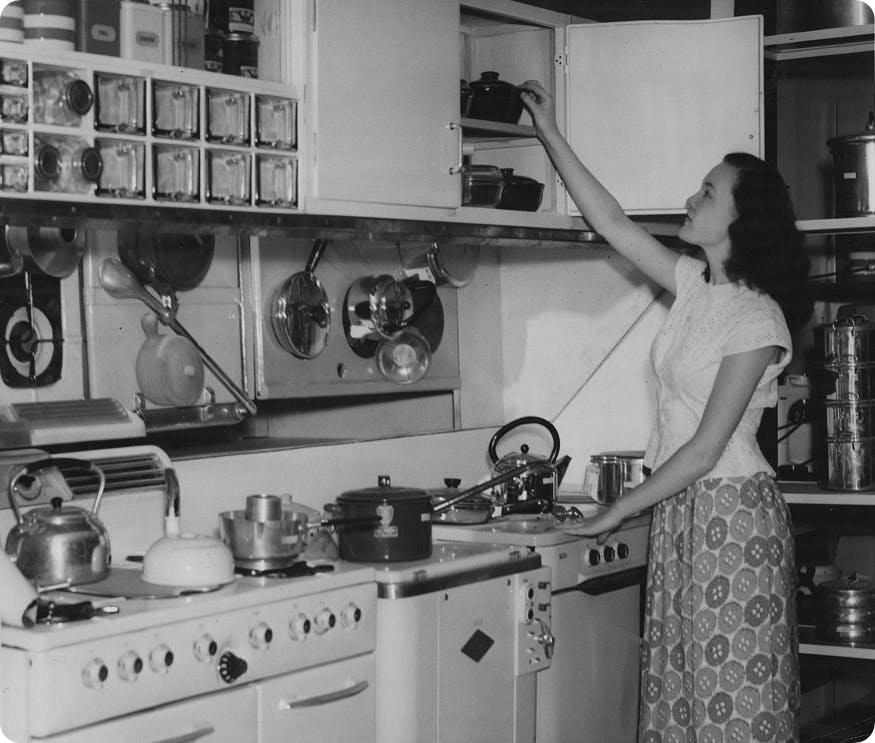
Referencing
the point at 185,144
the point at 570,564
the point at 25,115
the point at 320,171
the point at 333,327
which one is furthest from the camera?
the point at 333,327

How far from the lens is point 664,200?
12.9ft

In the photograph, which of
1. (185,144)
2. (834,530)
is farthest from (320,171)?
(834,530)

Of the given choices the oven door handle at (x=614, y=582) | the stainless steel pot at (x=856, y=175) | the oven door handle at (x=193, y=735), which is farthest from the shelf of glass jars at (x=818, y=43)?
the oven door handle at (x=193, y=735)

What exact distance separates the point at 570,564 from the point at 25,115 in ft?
5.68

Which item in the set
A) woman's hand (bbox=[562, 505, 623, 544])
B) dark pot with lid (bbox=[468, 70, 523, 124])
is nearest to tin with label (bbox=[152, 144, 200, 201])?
dark pot with lid (bbox=[468, 70, 523, 124])

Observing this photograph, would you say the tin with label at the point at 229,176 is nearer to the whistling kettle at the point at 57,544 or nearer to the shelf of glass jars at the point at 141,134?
the shelf of glass jars at the point at 141,134

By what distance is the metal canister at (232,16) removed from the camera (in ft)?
10.1

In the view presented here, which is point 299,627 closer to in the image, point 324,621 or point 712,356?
point 324,621

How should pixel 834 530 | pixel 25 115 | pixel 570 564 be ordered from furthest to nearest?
pixel 834 530, pixel 570 564, pixel 25 115

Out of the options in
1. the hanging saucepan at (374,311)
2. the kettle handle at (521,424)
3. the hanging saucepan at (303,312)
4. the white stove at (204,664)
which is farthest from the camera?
the kettle handle at (521,424)

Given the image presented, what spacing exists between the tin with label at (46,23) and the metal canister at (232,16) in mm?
486

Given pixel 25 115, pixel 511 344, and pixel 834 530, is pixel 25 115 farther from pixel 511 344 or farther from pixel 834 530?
pixel 834 530

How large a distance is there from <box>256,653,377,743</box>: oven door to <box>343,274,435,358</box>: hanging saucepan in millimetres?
1170

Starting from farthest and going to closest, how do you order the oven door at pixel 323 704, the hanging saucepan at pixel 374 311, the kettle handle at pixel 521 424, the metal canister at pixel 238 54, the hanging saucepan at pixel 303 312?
the kettle handle at pixel 521 424 → the hanging saucepan at pixel 374 311 → the hanging saucepan at pixel 303 312 → the metal canister at pixel 238 54 → the oven door at pixel 323 704
